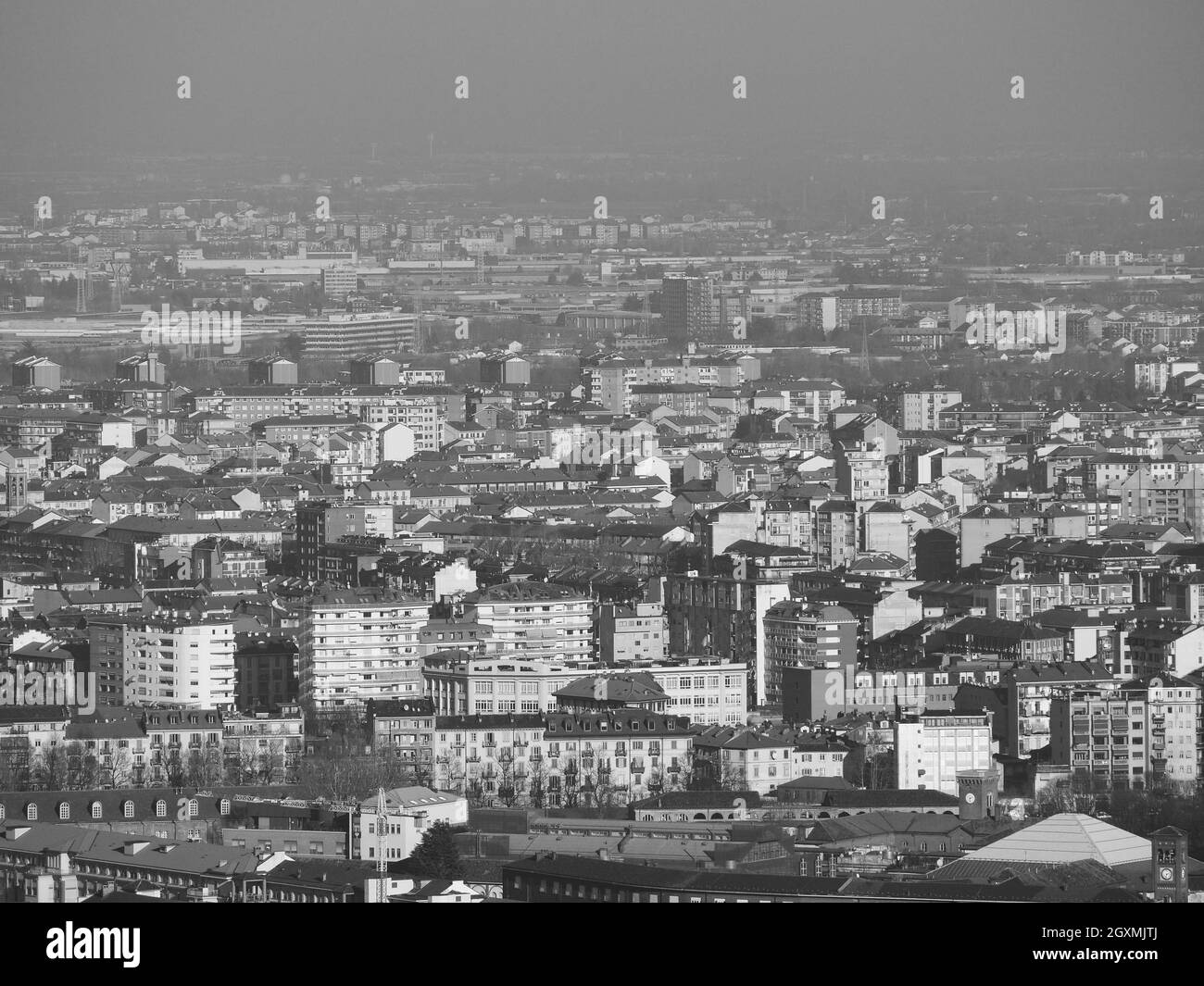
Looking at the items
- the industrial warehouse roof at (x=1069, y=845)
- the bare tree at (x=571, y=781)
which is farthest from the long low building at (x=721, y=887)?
the bare tree at (x=571, y=781)

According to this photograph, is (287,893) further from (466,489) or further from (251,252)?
(251,252)

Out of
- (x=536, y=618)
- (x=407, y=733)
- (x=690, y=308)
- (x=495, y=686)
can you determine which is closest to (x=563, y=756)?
(x=407, y=733)

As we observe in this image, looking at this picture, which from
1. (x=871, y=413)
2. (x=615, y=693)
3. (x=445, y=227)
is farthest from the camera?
(x=445, y=227)

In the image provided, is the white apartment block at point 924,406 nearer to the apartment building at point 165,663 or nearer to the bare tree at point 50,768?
the apartment building at point 165,663

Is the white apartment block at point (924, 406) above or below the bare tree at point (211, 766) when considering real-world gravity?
above

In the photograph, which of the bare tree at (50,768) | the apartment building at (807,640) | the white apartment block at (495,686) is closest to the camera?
the bare tree at (50,768)

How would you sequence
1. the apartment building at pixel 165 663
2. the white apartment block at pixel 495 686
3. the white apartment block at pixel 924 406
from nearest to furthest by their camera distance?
the white apartment block at pixel 495 686 → the apartment building at pixel 165 663 → the white apartment block at pixel 924 406

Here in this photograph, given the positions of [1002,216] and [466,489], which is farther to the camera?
[1002,216]

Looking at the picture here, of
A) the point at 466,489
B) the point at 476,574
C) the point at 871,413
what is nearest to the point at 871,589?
the point at 476,574

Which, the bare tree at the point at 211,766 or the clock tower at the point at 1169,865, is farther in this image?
the bare tree at the point at 211,766
